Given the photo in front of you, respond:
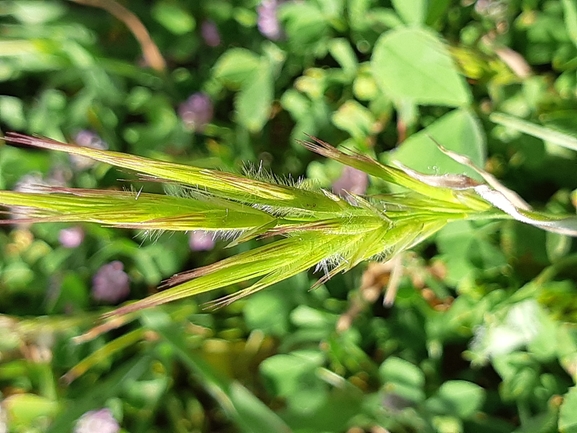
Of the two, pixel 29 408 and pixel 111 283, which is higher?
pixel 111 283

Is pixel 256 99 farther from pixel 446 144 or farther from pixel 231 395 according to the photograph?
pixel 231 395

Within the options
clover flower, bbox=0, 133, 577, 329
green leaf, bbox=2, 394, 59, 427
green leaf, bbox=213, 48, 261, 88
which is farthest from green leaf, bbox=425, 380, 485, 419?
green leaf, bbox=2, 394, 59, 427

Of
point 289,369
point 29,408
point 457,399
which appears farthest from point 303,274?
point 29,408

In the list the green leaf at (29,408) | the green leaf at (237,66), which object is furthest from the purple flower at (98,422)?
the green leaf at (237,66)

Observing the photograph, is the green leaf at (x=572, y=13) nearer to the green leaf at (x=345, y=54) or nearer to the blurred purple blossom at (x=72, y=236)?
the green leaf at (x=345, y=54)

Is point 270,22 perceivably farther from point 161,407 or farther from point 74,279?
point 161,407
